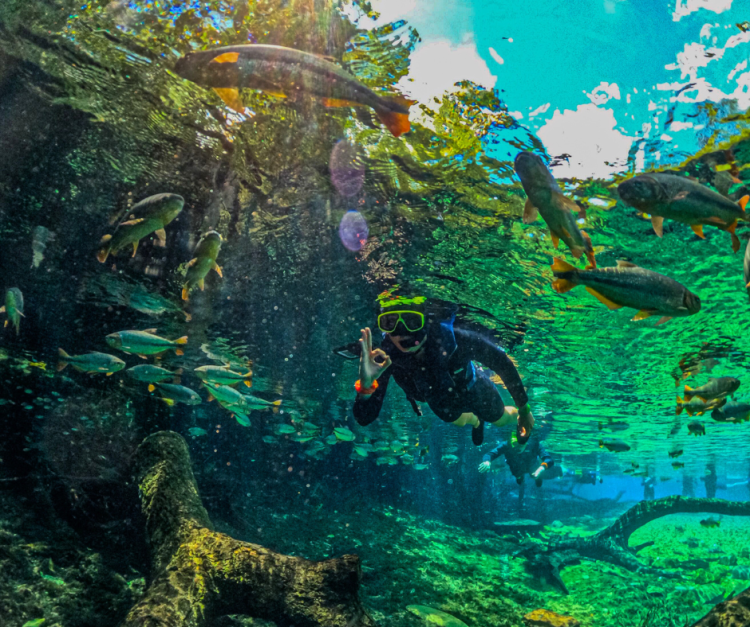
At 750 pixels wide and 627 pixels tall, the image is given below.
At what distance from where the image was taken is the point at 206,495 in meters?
14.1

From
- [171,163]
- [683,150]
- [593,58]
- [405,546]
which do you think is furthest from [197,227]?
[405,546]

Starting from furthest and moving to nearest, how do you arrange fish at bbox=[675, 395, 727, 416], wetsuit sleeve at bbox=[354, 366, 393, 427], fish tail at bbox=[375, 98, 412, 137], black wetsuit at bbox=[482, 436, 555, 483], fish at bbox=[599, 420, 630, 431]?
fish at bbox=[599, 420, 630, 431]
black wetsuit at bbox=[482, 436, 555, 483]
wetsuit sleeve at bbox=[354, 366, 393, 427]
fish at bbox=[675, 395, 727, 416]
fish tail at bbox=[375, 98, 412, 137]

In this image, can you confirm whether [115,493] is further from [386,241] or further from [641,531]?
[641,531]

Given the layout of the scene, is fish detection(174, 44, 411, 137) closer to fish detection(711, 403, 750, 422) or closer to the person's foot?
the person's foot

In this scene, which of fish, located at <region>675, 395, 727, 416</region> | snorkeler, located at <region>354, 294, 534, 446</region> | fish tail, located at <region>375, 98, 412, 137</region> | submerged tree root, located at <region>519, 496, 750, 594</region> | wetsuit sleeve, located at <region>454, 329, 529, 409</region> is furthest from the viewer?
submerged tree root, located at <region>519, 496, 750, 594</region>

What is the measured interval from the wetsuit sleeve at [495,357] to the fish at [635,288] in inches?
160

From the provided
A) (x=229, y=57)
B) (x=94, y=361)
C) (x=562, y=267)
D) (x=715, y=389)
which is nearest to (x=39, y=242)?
(x=94, y=361)

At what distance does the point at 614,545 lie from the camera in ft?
56.9

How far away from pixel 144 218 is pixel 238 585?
551 centimetres

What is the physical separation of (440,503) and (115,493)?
91.4ft

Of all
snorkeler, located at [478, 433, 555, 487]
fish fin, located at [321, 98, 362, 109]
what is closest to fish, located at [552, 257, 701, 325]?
fish fin, located at [321, 98, 362, 109]

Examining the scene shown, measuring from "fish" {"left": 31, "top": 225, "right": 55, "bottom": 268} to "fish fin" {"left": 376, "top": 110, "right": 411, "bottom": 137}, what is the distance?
11196 millimetres

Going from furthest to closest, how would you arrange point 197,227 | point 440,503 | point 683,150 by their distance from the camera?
1. point 440,503
2. point 197,227
3. point 683,150

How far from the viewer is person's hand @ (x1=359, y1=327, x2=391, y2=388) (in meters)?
5.97
